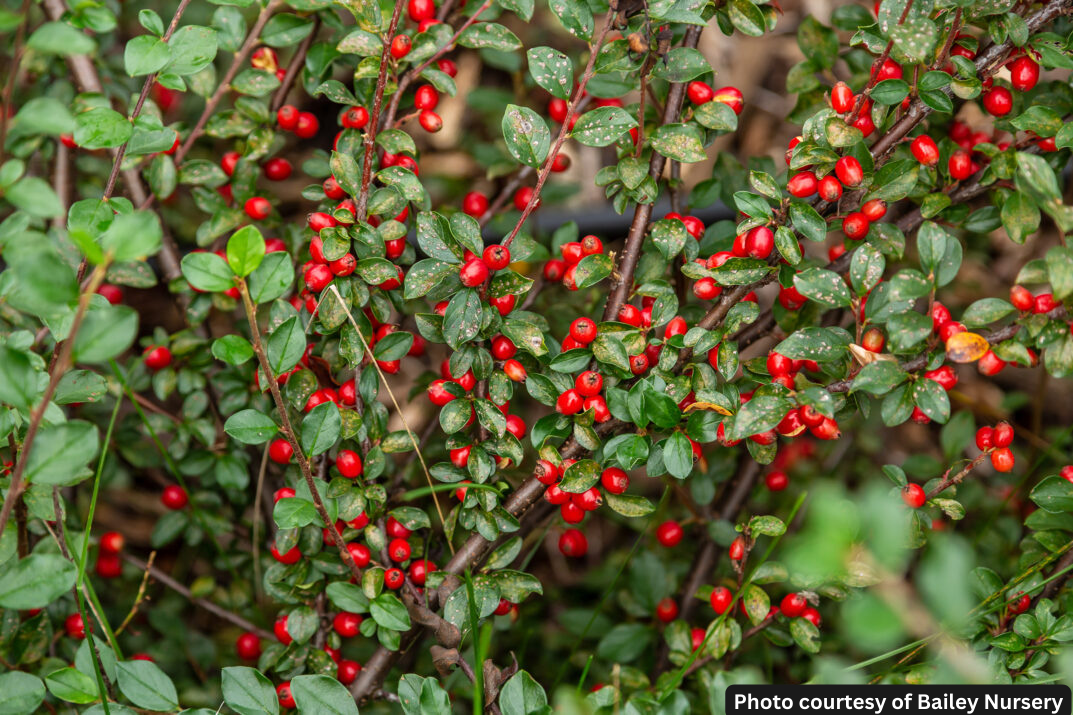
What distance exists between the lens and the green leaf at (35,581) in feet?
3.08

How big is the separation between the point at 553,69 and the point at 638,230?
0.30 metres

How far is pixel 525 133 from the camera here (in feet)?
3.91

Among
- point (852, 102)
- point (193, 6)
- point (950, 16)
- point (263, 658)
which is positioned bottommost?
point (263, 658)

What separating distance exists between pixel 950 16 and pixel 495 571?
3.84 feet

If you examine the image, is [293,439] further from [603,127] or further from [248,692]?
[603,127]

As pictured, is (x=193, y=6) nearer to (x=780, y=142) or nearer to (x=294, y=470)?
(x=294, y=470)

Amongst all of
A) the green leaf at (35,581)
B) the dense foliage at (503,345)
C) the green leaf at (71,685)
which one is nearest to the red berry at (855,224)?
the dense foliage at (503,345)

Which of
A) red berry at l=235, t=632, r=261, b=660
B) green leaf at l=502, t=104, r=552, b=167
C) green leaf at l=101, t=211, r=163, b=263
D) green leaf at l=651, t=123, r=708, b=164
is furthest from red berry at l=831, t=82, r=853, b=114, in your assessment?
red berry at l=235, t=632, r=261, b=660

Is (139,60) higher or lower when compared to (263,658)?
higher

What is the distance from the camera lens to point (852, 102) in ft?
3.95

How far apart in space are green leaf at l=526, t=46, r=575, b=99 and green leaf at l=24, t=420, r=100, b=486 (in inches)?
31.8

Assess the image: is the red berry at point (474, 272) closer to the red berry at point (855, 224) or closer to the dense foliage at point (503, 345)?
the dense foliage at point (503, 345)

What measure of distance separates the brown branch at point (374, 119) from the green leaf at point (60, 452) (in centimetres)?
52

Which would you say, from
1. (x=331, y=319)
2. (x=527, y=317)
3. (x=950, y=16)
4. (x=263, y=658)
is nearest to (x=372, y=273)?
(x=331, y=319)
